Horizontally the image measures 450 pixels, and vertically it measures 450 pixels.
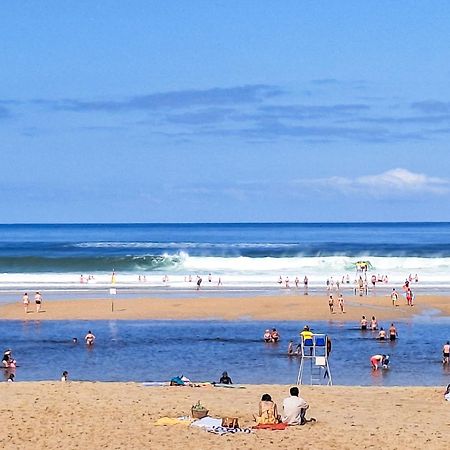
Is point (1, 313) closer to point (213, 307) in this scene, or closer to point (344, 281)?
point (213, 307)

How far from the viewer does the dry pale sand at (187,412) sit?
1695cm

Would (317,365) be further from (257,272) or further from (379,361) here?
(257,272)

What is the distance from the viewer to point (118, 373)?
2812 cm

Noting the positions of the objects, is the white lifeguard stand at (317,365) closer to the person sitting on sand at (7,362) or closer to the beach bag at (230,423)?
the beach bag at (230,423)

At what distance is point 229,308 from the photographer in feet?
155

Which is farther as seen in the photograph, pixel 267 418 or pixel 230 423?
pixel 267 418

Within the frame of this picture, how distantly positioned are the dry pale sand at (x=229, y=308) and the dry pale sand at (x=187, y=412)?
20.8 metres

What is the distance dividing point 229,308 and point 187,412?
28.0m

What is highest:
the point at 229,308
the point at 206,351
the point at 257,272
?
the point at 257,272

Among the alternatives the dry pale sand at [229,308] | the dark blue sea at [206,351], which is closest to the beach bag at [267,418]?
the dark blue sea at [206,351]

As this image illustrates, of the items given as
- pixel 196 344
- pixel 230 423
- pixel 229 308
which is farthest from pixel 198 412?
pixel 229 308

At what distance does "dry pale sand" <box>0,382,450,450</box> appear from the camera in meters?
17.0

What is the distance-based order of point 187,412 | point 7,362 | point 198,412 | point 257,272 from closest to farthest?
point 198,412 < point 187,412 < point 7,362 < point 257,272

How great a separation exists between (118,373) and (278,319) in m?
16.0
